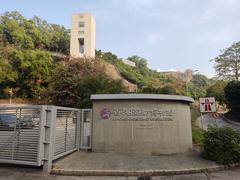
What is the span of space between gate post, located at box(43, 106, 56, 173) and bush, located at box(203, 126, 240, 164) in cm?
576

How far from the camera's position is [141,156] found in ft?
29.2

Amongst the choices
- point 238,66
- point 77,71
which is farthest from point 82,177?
point 238,66

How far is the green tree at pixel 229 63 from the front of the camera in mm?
35281

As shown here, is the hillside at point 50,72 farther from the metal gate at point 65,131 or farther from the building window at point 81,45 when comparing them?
the metal gate at point 65,131

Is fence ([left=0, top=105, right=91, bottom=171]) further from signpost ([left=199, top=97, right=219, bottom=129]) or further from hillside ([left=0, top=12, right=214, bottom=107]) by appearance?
hillside ([left=0, top=12, right=214, bottom=107])

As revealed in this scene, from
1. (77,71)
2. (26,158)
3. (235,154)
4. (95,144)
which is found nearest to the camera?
(26,158)

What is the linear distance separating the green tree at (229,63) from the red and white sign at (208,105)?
28.8 metres

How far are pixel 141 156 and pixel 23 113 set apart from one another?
4791mm

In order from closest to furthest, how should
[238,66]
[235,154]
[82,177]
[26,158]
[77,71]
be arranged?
[82,177]
[26,158]
[235,154]
[77,71]
[238,66]

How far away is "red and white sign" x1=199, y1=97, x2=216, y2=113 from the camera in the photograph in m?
10.2

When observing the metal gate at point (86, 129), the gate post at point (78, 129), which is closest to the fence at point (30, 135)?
the gate post at point (78, 129)

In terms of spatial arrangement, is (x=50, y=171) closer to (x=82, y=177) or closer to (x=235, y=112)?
(x=82, y=177)

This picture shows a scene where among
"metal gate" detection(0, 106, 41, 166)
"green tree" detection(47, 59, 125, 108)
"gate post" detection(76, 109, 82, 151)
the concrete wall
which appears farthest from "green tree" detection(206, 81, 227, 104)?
"metal gate" detection(0, 106, 41, 166)

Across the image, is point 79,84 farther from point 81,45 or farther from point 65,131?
point 81,45
